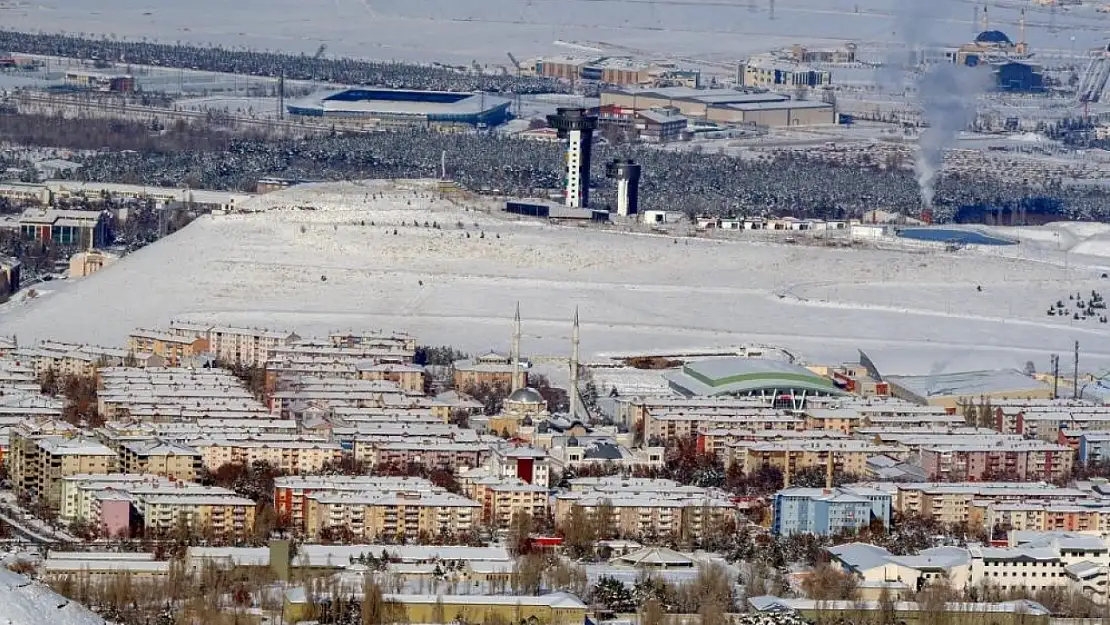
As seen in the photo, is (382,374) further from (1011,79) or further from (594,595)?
(1011,79)

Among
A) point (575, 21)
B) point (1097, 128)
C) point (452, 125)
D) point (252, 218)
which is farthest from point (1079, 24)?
point (252, 218)

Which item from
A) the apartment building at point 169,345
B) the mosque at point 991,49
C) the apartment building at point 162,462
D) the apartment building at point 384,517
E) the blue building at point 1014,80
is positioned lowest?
the apartment building at point 384,517

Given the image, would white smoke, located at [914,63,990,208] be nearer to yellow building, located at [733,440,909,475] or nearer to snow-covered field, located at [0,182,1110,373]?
snow-covered field, located at [0,182,1110,373]

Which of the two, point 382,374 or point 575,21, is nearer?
point 382,374

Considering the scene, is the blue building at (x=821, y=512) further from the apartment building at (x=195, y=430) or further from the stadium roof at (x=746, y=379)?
the stadium roof at (x=746, y=379)

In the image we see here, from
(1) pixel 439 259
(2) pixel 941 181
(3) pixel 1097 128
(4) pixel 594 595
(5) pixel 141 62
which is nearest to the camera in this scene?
(4) pixel 594 595

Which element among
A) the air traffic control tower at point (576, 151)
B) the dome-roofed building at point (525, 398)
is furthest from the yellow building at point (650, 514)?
the air traffic control tower at point (576, 151)
